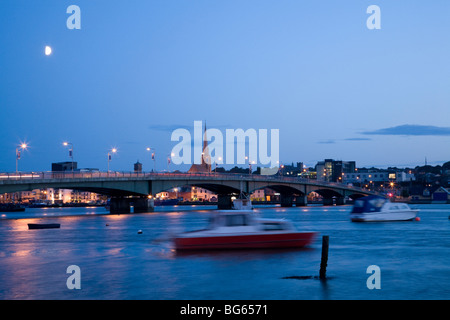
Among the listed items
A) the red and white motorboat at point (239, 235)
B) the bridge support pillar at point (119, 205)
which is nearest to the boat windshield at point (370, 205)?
the red and white motorboat at point (239, 235)

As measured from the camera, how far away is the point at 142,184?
112 metres

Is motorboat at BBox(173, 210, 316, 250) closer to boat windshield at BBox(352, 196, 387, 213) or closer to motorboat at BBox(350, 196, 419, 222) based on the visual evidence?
motorboat at BBox(350, 196, 419, 222)

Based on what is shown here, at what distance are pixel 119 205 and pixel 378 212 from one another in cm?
6454

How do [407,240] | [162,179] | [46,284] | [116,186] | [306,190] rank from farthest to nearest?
[306,190]
[162,179]
[116,186]
[407,240]
[46,284]

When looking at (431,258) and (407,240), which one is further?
(407,240)

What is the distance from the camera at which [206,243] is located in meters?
37.9

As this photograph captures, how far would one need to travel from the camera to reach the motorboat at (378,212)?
78.4m

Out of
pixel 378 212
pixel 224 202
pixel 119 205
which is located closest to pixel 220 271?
pixel 378 212

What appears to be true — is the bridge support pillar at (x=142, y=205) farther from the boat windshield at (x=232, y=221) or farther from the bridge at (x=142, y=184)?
the boat windshield at (x=232, y=221)

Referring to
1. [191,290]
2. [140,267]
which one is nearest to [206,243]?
[140,267]

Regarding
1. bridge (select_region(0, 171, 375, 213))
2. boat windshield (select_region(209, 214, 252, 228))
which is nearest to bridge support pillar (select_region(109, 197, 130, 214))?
bridge (select_region(0, 171, 375, 213))

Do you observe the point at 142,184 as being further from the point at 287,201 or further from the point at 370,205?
the point at 287,201
